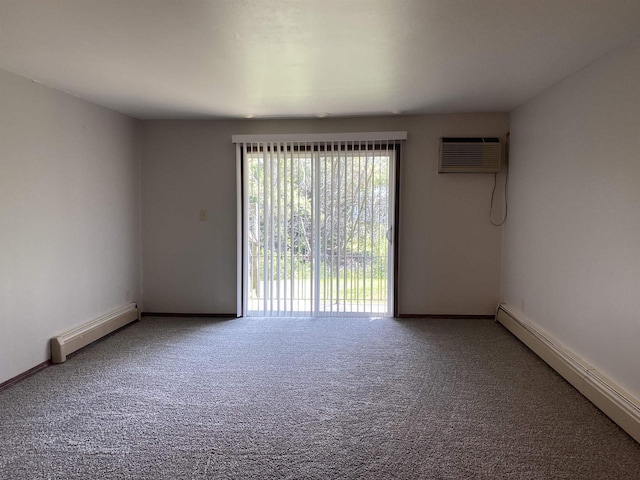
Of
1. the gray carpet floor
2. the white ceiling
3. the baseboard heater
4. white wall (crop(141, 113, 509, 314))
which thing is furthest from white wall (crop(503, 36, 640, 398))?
the baseboard heater

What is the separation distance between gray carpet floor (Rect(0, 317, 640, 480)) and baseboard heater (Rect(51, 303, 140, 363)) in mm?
97

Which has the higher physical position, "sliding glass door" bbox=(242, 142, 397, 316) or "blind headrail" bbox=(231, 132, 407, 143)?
"blind headrail" bbox=(231, 132, 407, 143)

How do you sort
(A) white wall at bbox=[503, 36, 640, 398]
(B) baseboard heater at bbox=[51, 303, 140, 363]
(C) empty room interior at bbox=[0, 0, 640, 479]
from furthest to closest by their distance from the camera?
(B) baseboard heater at bbox=[51, 303, 140, 363]
(A) white wall at bbox=[503, 36, 640, 398]
(C) empty room interior at bbox=[0, 0, 640, 479]

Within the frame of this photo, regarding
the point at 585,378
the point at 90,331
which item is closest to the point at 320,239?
the point at 90,331

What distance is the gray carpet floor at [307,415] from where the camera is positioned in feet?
6.17

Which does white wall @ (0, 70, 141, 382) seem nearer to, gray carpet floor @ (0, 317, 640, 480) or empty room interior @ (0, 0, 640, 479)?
empty room interior @ (0, 0, 640, 479)

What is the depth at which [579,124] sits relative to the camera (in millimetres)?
2785

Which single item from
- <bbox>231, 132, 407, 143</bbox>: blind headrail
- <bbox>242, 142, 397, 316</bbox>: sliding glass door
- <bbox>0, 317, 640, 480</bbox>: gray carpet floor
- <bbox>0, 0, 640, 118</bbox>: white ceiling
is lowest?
<bbox>0, 317, 640, 480</bbox>: gray carpet floor

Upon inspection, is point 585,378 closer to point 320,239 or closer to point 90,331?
point 320,239

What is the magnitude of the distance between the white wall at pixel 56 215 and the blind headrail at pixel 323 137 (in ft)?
4.44

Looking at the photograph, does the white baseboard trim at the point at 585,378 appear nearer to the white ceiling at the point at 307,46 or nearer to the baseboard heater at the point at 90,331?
the white ceiling at the point at 307,46

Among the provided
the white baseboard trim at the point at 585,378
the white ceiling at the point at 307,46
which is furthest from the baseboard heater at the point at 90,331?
the white baseboard trim at the point at 585,378

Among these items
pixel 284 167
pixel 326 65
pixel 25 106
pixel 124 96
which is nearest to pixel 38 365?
pixel 25 106

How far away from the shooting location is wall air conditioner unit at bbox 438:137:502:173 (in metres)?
4.04
